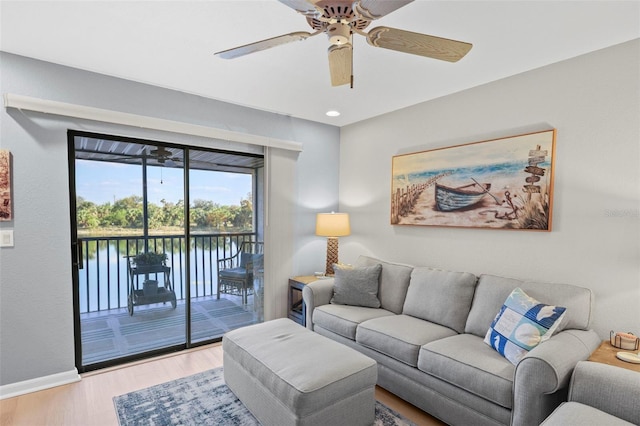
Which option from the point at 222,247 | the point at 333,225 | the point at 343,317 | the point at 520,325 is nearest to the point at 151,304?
the point at 222,247

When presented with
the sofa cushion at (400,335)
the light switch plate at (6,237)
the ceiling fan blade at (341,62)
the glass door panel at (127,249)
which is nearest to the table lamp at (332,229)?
the sofa cushion at (400,335)

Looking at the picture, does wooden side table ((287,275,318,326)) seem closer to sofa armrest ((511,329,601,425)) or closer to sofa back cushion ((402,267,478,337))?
sofa back cushion ((402,267,478,337))

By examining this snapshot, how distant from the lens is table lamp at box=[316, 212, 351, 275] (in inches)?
153

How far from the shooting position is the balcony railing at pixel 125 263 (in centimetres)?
299

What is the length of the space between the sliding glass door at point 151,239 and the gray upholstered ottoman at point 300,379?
1280mm

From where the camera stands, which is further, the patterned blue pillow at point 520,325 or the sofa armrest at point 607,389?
the patterned blue pillow at point 520,325

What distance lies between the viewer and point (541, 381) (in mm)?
1688

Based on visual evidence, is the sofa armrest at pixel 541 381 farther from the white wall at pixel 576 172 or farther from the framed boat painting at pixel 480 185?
the framed boat painting at pixel 480 185

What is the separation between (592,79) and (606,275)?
1365 millimetres

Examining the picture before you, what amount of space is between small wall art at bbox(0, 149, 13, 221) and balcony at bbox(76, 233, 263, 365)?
22.3 inches

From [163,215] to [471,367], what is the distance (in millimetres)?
2910

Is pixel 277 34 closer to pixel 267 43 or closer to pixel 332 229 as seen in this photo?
pixel 267 43

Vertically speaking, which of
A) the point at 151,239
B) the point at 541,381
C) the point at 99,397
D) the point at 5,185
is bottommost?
the point at 99,397

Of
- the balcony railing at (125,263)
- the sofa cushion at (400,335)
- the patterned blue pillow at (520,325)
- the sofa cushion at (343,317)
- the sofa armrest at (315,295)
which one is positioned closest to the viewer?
the patterned blue pillow at (520,325)
